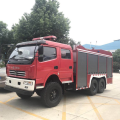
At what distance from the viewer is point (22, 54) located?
5.32 meters

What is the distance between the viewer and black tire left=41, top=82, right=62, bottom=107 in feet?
16.8

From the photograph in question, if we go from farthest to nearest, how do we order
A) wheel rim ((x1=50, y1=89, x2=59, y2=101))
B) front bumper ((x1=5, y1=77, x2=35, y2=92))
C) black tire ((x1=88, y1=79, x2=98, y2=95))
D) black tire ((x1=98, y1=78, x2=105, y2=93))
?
black tire ((x1=98, y1=78, x2=105, y2=93)) < black tire ((x1=88, y1=79, x2=98, y2=95)) < wheel rim ((x1=50, y1=89, x2=59, y2=101)) < front bumper ((x1=5, y1=77, x2=35, y2=92))

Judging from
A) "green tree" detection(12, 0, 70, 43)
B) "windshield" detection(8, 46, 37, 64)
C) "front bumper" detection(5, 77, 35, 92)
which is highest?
"green tree" detection(12, 0, 70, 43)

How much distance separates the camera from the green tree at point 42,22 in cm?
1326

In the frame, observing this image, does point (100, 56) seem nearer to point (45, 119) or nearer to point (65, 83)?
point (65, 83)

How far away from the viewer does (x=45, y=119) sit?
4270 mm

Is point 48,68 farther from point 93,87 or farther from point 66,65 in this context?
point 93,87

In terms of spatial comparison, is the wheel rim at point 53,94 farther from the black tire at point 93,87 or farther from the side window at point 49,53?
the black tire at point 93,87

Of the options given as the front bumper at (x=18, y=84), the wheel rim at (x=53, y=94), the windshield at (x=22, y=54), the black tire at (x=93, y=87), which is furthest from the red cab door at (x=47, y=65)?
the black tire at (x=93, y=87)

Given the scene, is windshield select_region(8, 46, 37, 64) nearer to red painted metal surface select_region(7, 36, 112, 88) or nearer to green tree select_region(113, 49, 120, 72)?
red painted metal surface select_region(7, 36, 112, 88)

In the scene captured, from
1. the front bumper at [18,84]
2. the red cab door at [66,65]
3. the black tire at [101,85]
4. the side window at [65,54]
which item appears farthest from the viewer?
the black tire at [101,85]

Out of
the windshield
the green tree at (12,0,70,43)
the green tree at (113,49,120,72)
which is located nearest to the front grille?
the windshield

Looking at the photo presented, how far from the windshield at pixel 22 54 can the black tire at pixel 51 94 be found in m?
1.35

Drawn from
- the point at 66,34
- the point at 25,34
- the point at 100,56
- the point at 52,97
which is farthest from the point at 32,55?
the point at 66,34
